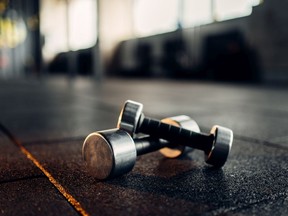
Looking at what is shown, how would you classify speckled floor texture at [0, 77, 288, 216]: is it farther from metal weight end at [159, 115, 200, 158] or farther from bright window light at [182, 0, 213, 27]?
bright window light at [182, 0, 213, 27]

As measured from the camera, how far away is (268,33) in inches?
245

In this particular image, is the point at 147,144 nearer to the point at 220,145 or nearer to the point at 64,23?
the point at 220,145

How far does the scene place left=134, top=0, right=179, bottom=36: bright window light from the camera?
A: 29.6 feet

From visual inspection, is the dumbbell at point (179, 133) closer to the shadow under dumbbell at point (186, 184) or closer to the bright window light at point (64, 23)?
the shadow under dumbbell at point (186, 184)

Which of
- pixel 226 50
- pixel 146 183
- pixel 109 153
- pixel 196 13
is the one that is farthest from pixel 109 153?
pixel 196 13

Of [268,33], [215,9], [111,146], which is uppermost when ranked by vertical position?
[215,9]

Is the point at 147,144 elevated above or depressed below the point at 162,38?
below

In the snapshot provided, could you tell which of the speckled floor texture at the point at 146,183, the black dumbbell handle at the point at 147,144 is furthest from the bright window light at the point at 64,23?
the black dumbbell handle at the point at 147,144

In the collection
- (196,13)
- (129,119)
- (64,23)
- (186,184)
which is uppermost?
(64,23)

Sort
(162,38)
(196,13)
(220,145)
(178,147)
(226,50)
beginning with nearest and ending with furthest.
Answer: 1. (220,145)
2. (178,147)
3. (226,50)
4. (196,13)
5. (162,38)

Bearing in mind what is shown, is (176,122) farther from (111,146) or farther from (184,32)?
(184,32)

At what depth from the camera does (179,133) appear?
787 mm

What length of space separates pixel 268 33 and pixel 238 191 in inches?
244

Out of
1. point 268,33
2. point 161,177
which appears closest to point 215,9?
point 268,33
